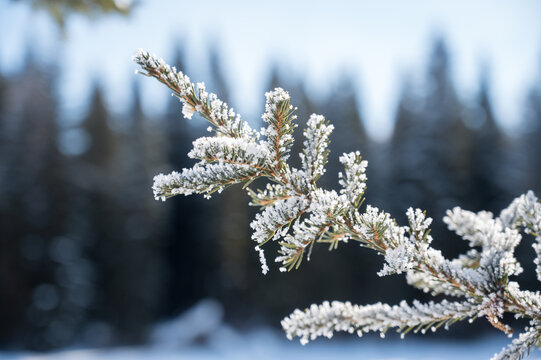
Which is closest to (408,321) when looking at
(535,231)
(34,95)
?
(535,231)

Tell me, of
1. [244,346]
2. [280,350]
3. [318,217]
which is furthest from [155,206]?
[318,217]

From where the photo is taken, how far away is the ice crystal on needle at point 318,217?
1.17 meters

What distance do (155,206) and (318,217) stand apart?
25426 millimetres

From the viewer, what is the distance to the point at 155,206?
2550cm

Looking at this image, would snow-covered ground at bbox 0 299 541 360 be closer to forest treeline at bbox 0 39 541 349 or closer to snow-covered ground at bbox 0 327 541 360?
snow-covered ground at bbox 0 327 541 360

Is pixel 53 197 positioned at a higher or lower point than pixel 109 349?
higher

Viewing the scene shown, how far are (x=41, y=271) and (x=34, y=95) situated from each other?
30.7ft

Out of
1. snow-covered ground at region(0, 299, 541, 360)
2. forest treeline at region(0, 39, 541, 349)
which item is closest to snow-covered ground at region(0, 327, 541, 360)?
snow-covered ground at region(0, 299, 541, 360)

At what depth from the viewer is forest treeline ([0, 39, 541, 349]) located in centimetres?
2089

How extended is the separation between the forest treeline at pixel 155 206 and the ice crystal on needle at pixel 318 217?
21.0 metres

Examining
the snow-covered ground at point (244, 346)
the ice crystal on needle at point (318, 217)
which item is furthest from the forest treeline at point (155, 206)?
the ice crystal on needle at point (318, 217)

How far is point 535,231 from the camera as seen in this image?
4.17 feet

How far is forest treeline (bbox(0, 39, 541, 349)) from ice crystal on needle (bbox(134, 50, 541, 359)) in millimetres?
20992

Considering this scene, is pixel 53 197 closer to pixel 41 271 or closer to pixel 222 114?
pixel 41 271
